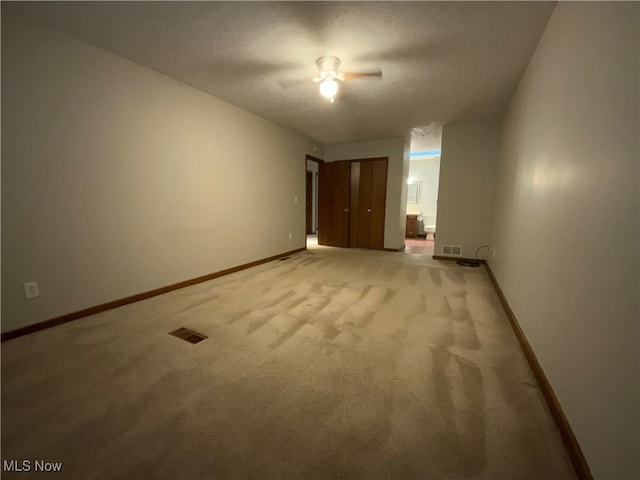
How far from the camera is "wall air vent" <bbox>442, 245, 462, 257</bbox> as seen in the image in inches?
184

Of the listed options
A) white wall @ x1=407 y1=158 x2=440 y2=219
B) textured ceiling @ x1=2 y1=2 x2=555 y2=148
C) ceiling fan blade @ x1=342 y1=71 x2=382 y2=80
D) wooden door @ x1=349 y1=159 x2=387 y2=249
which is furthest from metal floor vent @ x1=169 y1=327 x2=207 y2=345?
white wall @ x1=407 y1=158 x2=440 y2=219

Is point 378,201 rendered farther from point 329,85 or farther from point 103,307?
point 103,307

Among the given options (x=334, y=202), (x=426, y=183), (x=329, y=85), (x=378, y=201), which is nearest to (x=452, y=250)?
(x=378, y=201)

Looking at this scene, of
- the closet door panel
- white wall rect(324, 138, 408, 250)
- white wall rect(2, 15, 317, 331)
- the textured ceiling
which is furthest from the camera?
the closet door panel

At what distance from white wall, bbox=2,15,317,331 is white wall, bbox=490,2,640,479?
11.1 ft

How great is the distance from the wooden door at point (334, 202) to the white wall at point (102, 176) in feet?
8.66

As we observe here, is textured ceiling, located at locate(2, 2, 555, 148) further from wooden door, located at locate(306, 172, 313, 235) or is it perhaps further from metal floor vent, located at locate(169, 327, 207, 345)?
wooden door, located at locate(306, 172, 313, 235)

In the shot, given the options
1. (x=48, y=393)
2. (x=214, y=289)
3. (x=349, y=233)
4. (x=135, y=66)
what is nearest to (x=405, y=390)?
(x=48, y=393)

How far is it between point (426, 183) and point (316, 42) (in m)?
6.98

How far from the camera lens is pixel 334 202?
6.10 meters

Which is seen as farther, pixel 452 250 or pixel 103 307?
pixel 452 250

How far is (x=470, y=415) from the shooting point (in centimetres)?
129

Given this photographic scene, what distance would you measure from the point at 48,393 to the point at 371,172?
18.0 ft

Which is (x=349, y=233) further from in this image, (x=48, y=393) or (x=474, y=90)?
(x=48, y=393)
